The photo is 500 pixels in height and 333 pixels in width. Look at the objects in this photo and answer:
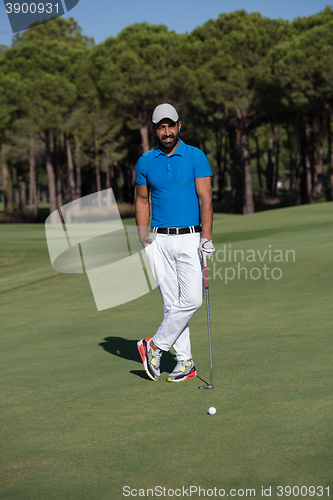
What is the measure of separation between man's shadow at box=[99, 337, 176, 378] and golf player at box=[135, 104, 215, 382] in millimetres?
492

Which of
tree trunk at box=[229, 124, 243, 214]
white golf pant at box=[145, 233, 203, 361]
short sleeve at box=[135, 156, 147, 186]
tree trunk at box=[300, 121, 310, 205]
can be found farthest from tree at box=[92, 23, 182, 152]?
white golf pant at box=[145, 233, 203, 361]

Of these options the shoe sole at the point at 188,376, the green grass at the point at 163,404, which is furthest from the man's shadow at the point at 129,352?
the shoe sole at the point at 188,376

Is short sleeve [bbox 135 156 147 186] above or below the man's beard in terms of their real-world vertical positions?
below

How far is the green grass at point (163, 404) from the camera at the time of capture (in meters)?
3.28

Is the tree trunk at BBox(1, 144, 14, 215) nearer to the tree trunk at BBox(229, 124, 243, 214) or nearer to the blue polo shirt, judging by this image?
Answer: the tree trunk at BBox(229, 124, 243, 214)

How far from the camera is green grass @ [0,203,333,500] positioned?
328 centimetres

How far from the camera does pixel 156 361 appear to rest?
211 inches

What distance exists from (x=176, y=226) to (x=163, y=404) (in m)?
1.56

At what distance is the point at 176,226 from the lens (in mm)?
5262

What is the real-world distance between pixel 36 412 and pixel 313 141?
42.9m

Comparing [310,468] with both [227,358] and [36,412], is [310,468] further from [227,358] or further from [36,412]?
[227,358]

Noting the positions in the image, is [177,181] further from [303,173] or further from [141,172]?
[303,173]

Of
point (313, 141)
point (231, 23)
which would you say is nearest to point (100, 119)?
point (231, 23)

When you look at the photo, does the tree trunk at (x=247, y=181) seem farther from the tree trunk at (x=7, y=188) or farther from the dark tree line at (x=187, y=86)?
the tree trunk at (x=7, y=188)
